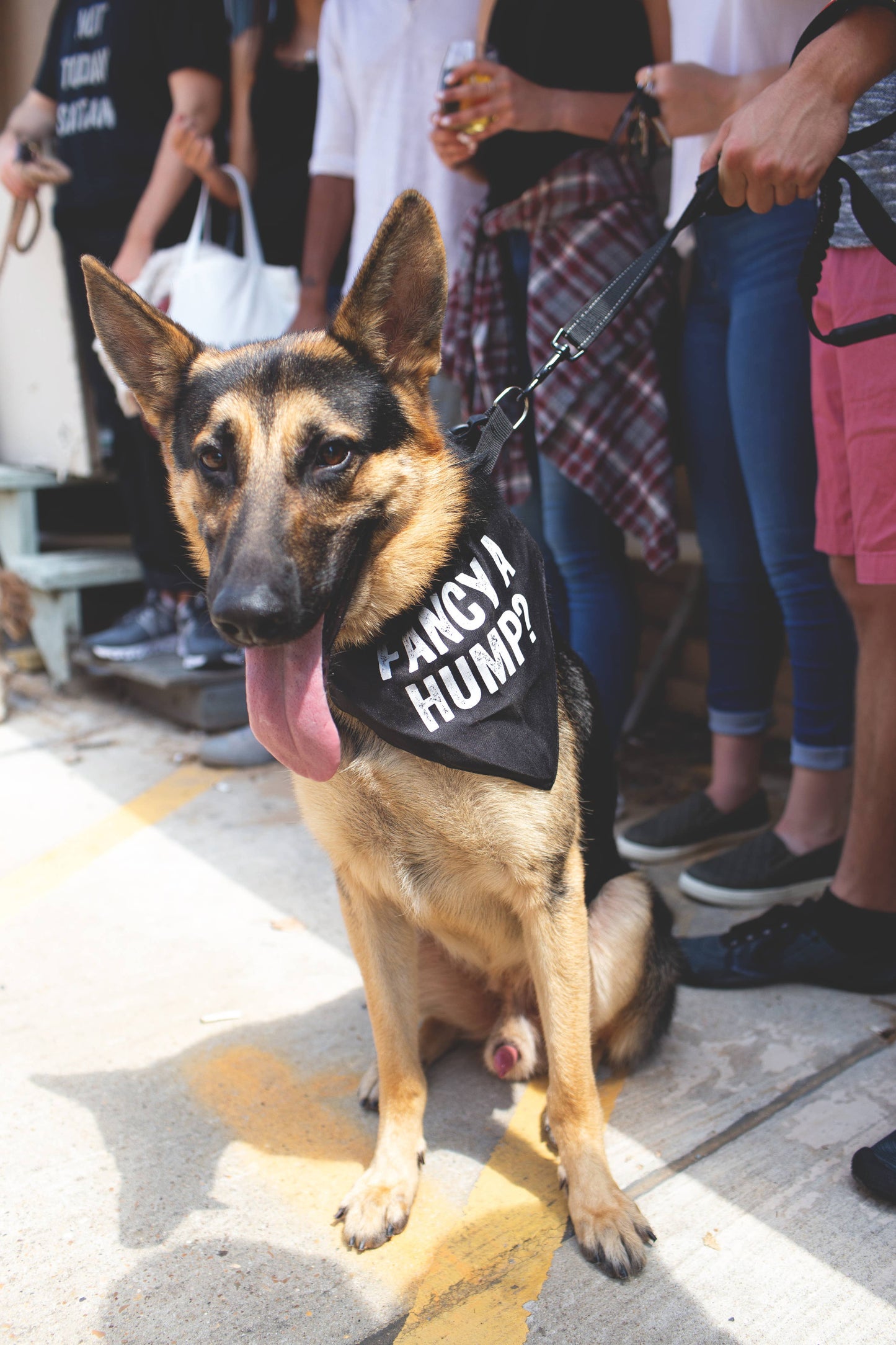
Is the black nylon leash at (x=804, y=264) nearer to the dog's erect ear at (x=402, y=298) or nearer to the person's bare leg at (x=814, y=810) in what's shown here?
the dog's erect ear at (x=402, y=298)

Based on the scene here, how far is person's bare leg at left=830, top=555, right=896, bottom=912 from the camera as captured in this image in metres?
2.17

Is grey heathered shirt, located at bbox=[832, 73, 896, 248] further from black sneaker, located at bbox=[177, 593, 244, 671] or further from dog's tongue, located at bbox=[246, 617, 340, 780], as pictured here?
black sneaker, located at bbox=[177, 593, 244, 671]

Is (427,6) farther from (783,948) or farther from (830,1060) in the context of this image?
(830,1060)

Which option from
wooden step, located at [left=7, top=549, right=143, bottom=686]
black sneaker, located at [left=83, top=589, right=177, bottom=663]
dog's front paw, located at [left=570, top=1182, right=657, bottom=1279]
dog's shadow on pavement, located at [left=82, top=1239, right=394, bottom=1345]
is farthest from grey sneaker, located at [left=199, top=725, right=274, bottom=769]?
dog's front paw, located at [left=570, top=1182, right=657, bottom=1279]

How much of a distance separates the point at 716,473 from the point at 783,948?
1.47 metres

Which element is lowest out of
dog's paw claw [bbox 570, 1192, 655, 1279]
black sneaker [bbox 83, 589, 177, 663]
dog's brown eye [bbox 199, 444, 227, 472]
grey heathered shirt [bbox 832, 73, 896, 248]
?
black sneaker [bbox 83, 589, 177, 663]

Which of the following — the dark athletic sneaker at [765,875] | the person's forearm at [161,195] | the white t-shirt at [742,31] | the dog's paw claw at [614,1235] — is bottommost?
the dark athletic sneaker at [765,875]

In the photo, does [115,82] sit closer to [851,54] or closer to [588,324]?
[588,324]

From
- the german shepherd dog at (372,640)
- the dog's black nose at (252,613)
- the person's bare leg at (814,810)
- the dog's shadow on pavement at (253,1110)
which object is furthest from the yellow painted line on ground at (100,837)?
the person's bare leg at (814,810)

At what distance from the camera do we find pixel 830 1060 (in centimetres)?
215

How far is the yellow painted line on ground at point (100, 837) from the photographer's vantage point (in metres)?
3.23

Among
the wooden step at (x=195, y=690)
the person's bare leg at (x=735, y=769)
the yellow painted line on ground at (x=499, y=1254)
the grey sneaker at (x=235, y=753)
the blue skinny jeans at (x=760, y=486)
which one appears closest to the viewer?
the yellow painted line on ground at (x=499, y=1254)

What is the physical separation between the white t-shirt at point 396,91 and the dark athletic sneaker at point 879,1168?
112 inches

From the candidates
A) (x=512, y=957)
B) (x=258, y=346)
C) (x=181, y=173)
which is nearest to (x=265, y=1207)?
(x=512, y=957)
